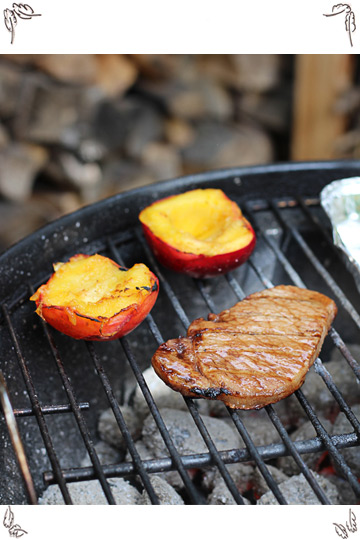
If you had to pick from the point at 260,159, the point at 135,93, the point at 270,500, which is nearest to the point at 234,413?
the point at 270,500

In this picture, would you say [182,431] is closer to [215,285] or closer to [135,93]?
[215,285]

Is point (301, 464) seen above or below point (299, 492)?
above

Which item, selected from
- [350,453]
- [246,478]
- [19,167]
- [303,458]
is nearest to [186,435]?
[246,478]

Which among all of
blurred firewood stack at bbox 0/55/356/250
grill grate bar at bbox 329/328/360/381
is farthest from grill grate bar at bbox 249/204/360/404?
blurred firewood stack at bbox 0/55/356/250

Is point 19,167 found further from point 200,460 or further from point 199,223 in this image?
point 200,460
